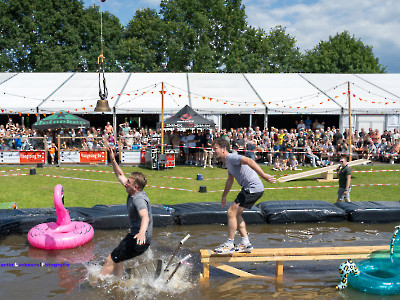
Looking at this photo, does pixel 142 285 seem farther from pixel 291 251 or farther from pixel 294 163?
pixel 294 163

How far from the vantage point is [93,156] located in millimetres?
18797

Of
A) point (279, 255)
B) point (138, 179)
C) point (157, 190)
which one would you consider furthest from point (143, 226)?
point (157, 190)

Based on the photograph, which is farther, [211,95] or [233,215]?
[211,95]

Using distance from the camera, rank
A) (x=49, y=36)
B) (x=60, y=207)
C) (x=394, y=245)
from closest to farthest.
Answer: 1. (x=394, y=245)
2. (x=60, y=207)
3. (x=49, y=36)

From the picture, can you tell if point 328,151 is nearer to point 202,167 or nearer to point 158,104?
point 202,167

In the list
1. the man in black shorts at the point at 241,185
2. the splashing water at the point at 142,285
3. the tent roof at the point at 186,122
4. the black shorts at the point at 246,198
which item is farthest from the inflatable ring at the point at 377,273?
the tent roof at the point at 186,122

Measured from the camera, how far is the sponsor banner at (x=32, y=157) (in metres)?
18.4

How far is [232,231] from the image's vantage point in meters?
5.73

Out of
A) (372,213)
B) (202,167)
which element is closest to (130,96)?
(202,167)

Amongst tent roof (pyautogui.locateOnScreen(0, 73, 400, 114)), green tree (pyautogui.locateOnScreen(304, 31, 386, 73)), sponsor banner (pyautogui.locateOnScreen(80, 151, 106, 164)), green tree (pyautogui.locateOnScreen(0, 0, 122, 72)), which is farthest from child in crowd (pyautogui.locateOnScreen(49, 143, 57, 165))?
green tree (pyautogui.locateOnScreen(304, 31, 386, 73))

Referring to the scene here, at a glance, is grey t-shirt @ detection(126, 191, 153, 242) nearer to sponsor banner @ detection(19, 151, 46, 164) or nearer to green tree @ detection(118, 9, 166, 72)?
sponsor banner @ detection(19, 151, 46, 164)

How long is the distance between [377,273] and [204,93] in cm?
1796

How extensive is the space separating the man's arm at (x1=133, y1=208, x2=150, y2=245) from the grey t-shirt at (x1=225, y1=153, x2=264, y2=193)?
1508 mm

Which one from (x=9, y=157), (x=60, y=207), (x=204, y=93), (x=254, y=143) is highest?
(x=204, y=93)
